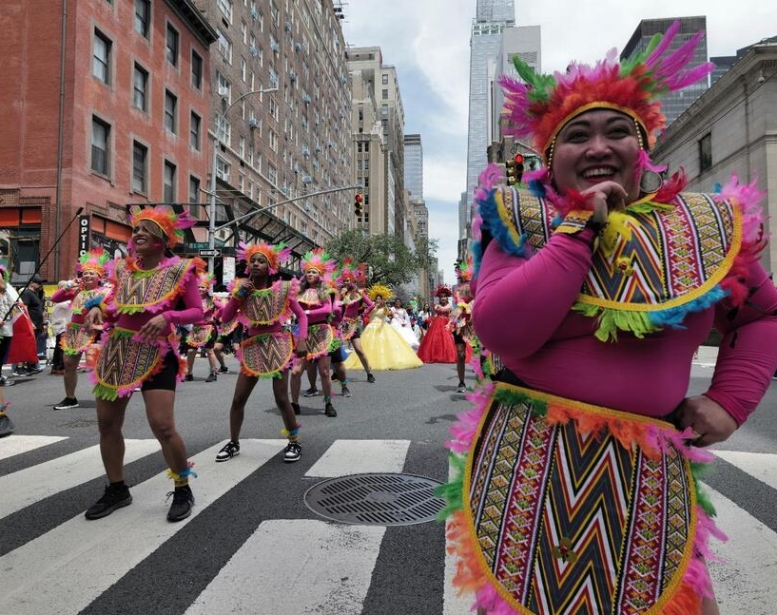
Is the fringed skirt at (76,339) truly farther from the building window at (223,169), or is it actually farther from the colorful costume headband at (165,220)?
the building window at (223,169)

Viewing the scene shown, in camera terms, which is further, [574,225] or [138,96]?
[138,96]

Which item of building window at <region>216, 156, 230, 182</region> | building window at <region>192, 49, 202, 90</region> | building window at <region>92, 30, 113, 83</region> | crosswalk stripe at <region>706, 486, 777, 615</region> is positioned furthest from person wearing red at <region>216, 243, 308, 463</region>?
building window at <region>216, 156, 230, 182</region>

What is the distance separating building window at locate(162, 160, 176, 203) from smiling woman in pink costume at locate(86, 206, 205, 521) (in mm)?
21920

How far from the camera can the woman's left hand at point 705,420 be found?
136cm

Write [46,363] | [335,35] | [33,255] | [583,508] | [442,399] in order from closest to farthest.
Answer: [583,508], [442,399], [46,363], [33,255], [335,35]

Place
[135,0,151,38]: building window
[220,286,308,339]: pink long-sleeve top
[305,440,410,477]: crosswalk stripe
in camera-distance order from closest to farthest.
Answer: [305,440,410,477]: crosswalk stripe < [220,286,308,339]: pink long-sleeve top < [135,0,151,38]: building window

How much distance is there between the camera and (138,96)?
73.8 feet

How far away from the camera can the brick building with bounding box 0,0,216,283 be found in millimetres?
18766

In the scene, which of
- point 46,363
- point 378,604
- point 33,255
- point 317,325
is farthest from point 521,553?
point 33,255

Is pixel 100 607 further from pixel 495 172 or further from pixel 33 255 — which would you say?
pixel 33 255

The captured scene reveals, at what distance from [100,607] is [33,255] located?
19.8 m

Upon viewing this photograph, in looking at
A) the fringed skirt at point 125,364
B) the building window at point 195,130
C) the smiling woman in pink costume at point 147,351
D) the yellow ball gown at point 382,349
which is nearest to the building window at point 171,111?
the building window at point 195,130

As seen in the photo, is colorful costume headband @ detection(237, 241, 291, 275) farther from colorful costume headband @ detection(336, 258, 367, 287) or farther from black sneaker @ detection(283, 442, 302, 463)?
colorful costume headband @ detection(336, 258, 367, 287)

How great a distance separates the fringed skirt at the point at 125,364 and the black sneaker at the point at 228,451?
5.21 feet
